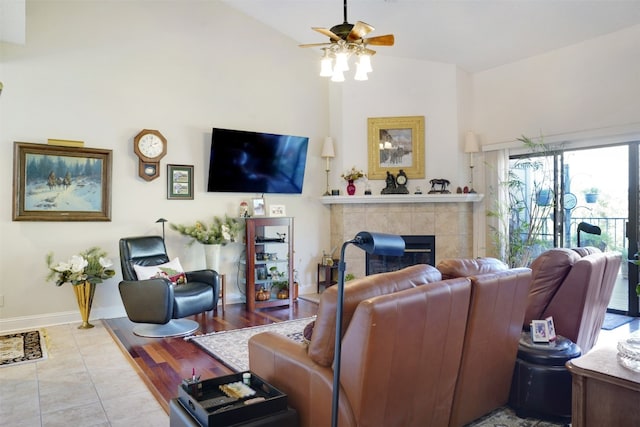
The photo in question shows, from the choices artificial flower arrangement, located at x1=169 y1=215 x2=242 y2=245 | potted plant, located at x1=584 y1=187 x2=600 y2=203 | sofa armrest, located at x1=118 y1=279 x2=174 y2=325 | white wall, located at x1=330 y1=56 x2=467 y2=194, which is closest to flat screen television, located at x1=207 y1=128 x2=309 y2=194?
artificial flower arrangement, located at x1=169 y1=215 x2=242 y2=245

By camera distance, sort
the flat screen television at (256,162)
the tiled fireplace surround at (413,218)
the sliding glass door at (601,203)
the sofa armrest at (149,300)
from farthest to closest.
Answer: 1. the tiled fireplace surround at (413,218)
2. the flat screen television at (256,162)
3. the sliding glass door at (601,203)
4. the sofa armrest at (149,300)

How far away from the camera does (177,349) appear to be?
152 inches

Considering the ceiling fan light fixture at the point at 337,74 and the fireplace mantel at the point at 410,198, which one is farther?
the fireplace mantel at the point at 410,198


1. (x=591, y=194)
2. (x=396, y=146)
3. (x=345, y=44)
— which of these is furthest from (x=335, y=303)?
(x=591, y=194)

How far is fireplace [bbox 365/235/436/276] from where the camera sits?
6.25 metres

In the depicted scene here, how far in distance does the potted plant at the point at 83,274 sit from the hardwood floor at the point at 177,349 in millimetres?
357

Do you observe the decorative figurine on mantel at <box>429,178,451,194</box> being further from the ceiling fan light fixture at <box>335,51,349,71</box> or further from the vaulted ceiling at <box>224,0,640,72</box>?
the ceiling fan light fixture at <box>335,51,349,71</box>

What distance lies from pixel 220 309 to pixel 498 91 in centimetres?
485

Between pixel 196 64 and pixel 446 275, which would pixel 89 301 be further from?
pixel 446 275

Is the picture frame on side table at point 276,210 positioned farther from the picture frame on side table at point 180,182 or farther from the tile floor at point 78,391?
the tile floor at point 78,391

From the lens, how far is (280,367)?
7.04ft

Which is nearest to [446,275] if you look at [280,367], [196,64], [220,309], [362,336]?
[362,336]

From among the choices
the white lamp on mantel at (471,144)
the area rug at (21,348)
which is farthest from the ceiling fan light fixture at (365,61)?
the area rug at (21,348)

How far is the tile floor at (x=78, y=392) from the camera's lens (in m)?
2.58
